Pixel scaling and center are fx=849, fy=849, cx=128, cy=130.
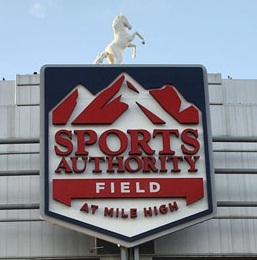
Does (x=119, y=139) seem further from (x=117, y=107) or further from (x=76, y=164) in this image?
(x=76, y=164)

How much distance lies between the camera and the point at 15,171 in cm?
2416

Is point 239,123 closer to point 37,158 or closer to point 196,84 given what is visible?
point 196,84

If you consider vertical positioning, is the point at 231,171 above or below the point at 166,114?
below

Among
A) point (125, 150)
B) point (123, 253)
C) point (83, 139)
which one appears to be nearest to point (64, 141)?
point (83, 139)

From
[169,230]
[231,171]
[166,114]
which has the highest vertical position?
[166,114]

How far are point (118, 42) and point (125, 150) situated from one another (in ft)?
14.5

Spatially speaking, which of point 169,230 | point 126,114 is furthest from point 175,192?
point 126,114

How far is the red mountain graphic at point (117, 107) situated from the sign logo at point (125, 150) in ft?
0.09

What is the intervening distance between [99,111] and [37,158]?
251 cm

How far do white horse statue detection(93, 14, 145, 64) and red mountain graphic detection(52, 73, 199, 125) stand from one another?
2.18 metres

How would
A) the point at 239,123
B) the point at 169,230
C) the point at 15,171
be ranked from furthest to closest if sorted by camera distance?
the point at 239,123, the point at 15,171, the point at 169,230

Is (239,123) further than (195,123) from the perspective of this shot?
Yes

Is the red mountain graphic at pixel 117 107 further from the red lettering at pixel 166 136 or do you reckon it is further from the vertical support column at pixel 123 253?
the vertical support column at pixel 123 253

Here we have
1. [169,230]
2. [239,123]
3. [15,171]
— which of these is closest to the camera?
[169,230]
